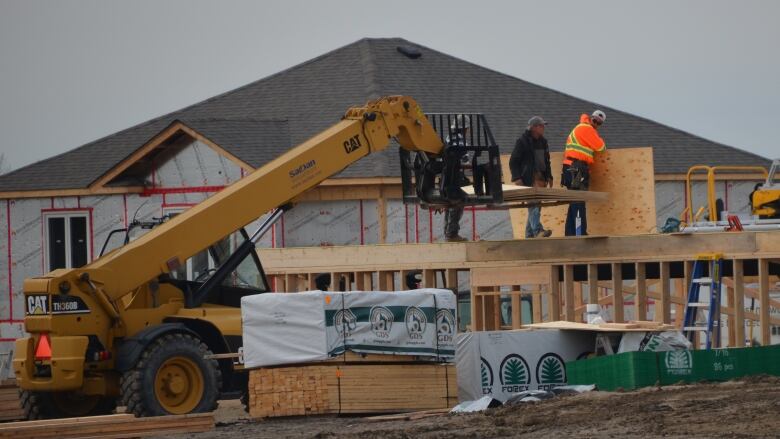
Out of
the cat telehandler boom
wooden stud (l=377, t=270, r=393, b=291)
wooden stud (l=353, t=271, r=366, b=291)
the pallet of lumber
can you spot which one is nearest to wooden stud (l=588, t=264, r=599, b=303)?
the cat telehandler boom

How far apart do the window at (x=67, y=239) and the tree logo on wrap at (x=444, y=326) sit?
18.8 meters

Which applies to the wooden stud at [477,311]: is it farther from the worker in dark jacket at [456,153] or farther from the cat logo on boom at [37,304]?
the cat logo on boom at [37,304]

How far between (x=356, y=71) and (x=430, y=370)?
21.4m

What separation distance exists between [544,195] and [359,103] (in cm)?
1592

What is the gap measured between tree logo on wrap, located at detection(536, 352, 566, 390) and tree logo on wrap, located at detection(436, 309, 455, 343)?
7.37ft

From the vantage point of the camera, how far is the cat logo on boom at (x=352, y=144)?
63.9ft

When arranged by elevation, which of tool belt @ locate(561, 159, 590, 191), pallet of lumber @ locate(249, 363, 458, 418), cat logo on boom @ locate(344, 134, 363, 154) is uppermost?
cat logo on boom @ locate(344, 134, 363, 154)

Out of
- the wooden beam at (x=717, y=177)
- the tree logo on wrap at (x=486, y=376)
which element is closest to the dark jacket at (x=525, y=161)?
the tree logo on wrap at (x=486, y=376)

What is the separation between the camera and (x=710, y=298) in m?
21.0

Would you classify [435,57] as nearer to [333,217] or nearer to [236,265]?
[333,217]

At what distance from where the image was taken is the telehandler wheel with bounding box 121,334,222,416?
55.7ft

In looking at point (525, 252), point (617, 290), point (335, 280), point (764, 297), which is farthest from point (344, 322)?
point (335, 280)

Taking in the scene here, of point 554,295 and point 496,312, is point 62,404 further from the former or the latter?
point 496,312

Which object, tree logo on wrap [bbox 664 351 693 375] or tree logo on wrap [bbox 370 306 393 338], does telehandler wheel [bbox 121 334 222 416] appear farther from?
tree logo on wrap [bbox 664 351 693 375]
